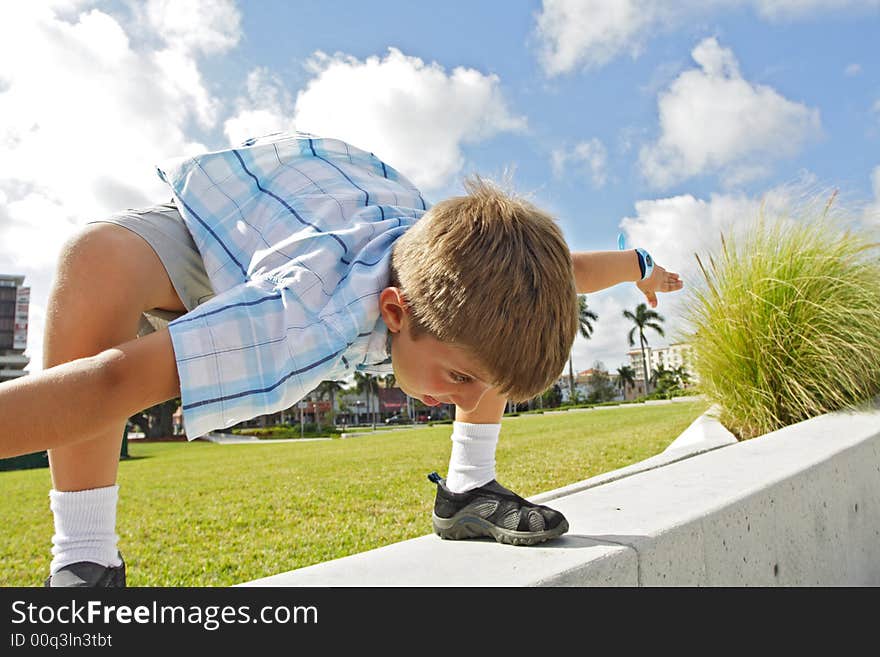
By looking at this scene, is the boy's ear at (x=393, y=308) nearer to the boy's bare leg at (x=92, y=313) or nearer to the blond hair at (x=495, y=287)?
the blond hair at (x=495, y=287)

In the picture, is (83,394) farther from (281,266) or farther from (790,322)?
(790,322)

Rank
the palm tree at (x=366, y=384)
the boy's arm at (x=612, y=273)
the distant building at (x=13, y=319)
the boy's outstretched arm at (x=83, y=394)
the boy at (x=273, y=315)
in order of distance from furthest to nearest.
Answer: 1. the palm tree at (x=366, y=384)
2. the distant building at (x=13, y=319)
3. the boy's arm at (x=612, y=273)
4. the boy at (x=273, y=315)
5. the boy's outstretched arm at (x=83, y=394)

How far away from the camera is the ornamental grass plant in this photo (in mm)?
4664

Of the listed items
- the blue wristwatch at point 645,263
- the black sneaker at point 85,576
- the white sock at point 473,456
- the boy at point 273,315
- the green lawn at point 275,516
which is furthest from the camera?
the green lawn at point 275,516

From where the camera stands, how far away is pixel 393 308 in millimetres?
1559

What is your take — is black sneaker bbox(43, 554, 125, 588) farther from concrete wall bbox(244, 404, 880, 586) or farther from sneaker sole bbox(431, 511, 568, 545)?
sneaker sole bbox(431, 511, 568, 545)

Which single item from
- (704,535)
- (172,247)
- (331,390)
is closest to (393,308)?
(172,247)

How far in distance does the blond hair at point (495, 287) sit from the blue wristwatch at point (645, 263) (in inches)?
32.8

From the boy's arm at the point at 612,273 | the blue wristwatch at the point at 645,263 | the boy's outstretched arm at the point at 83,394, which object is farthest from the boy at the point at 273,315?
the blue wristwatch at the point at 645,263

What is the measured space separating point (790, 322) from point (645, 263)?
9.88ft

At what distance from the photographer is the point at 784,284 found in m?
4.83

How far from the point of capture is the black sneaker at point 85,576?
4.83ft

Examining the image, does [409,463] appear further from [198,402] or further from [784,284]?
[198,402]
